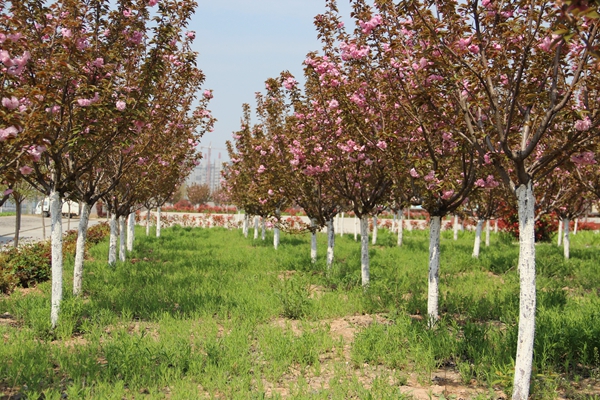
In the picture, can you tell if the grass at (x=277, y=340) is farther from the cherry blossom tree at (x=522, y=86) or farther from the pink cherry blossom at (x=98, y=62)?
the pink cherry blossom at (x=98, y=62)

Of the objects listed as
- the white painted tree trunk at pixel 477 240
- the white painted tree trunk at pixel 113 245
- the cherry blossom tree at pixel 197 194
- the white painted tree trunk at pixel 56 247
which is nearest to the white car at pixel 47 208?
the white painted tree trunk at pixel 113 245

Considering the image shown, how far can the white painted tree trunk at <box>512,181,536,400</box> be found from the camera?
13.0 feet

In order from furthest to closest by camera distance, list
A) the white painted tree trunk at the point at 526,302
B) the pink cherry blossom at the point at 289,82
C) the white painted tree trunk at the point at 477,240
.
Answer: the white painted tree trunk at the point at 477,240 < the pink cherry blossom at the point at 289,82 < the white painted tree trunk at the point at 526,302

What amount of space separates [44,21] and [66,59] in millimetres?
1105

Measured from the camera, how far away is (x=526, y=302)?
13.2ft

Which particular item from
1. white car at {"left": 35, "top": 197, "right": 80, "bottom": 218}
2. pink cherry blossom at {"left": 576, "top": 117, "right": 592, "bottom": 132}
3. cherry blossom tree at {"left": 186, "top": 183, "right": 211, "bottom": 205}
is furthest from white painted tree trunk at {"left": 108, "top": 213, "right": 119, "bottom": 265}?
cherry blossom tree at {"left": 186, "top": 183, "right": 211, "bottom": 205}

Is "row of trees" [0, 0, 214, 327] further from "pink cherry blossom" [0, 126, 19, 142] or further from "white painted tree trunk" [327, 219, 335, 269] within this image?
"white painted tree trunk" [327, 219, 335, 269]


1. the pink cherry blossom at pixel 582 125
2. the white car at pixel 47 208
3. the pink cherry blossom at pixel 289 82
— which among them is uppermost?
the pink cherry blossom at pixel 289 82

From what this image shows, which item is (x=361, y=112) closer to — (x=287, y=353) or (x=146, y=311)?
(x=287, y=353)

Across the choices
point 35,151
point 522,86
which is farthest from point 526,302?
point 35,151

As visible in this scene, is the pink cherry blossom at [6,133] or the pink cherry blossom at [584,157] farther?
the pink cherry blossom at [584,157]

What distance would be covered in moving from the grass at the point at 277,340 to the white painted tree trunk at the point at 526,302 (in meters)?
0.28

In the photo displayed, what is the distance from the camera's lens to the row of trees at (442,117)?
4.05 meters

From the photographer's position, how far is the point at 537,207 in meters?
12.5
